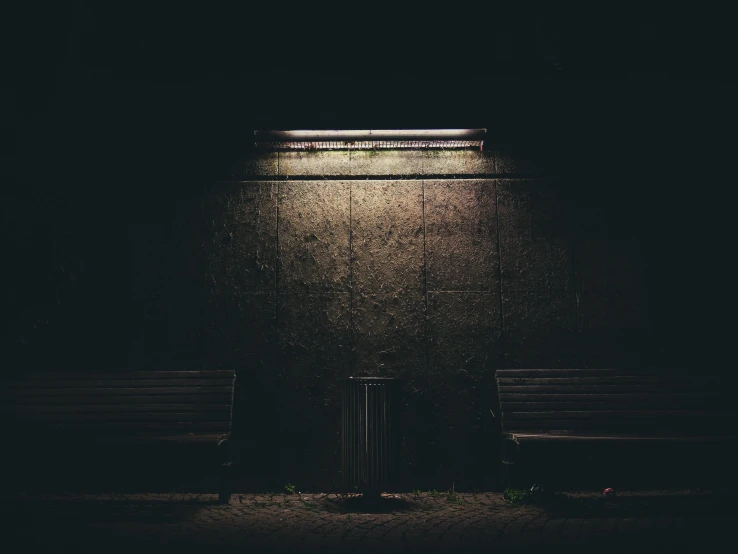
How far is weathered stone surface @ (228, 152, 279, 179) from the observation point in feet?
19.1

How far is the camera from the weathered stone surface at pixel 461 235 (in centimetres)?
567

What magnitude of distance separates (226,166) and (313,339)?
231 cm

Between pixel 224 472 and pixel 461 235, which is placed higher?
pixel 461 235

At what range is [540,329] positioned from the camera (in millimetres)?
5582

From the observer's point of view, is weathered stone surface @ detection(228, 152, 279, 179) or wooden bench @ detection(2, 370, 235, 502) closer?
wooden bench @ detection(2, 370, 235, 502)

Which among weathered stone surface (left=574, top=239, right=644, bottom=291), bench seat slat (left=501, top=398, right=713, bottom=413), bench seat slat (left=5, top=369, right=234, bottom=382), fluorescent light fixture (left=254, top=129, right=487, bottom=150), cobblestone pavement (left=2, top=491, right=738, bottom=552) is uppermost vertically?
fluorescent light fixture (left=254, top=129, right=487, bottom=150)

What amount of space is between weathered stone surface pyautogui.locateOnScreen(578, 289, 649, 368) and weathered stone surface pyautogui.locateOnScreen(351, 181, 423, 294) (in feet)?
6.43

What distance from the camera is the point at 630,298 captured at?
564cm

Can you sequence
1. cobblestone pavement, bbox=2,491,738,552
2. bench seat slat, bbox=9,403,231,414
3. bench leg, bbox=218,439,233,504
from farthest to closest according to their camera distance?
1. bench seat slat, bbox=9,403,231,414
2. bench leg, bbox=218,439,233,504
3. cobblestone pavement, bbox=2,491,738,552

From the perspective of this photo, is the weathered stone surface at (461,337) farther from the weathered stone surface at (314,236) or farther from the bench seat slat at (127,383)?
the bench seat slat at (127,383)

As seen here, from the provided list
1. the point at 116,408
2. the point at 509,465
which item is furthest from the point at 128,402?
the point at 509,465

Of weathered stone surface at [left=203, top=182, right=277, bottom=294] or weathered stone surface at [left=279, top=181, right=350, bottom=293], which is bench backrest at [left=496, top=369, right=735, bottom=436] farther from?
weathered stone surface at [left=203, top=182, right=277, bottom=294]

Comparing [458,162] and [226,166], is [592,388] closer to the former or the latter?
[458,162]

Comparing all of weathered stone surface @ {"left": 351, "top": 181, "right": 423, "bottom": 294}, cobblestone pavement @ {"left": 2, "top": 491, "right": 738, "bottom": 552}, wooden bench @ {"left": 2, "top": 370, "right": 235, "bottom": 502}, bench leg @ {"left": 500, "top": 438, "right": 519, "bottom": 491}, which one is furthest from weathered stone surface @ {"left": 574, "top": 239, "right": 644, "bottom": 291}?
wooden bench @ {"left": 2, "top": 370, "right": 235, "bottom": 502}
